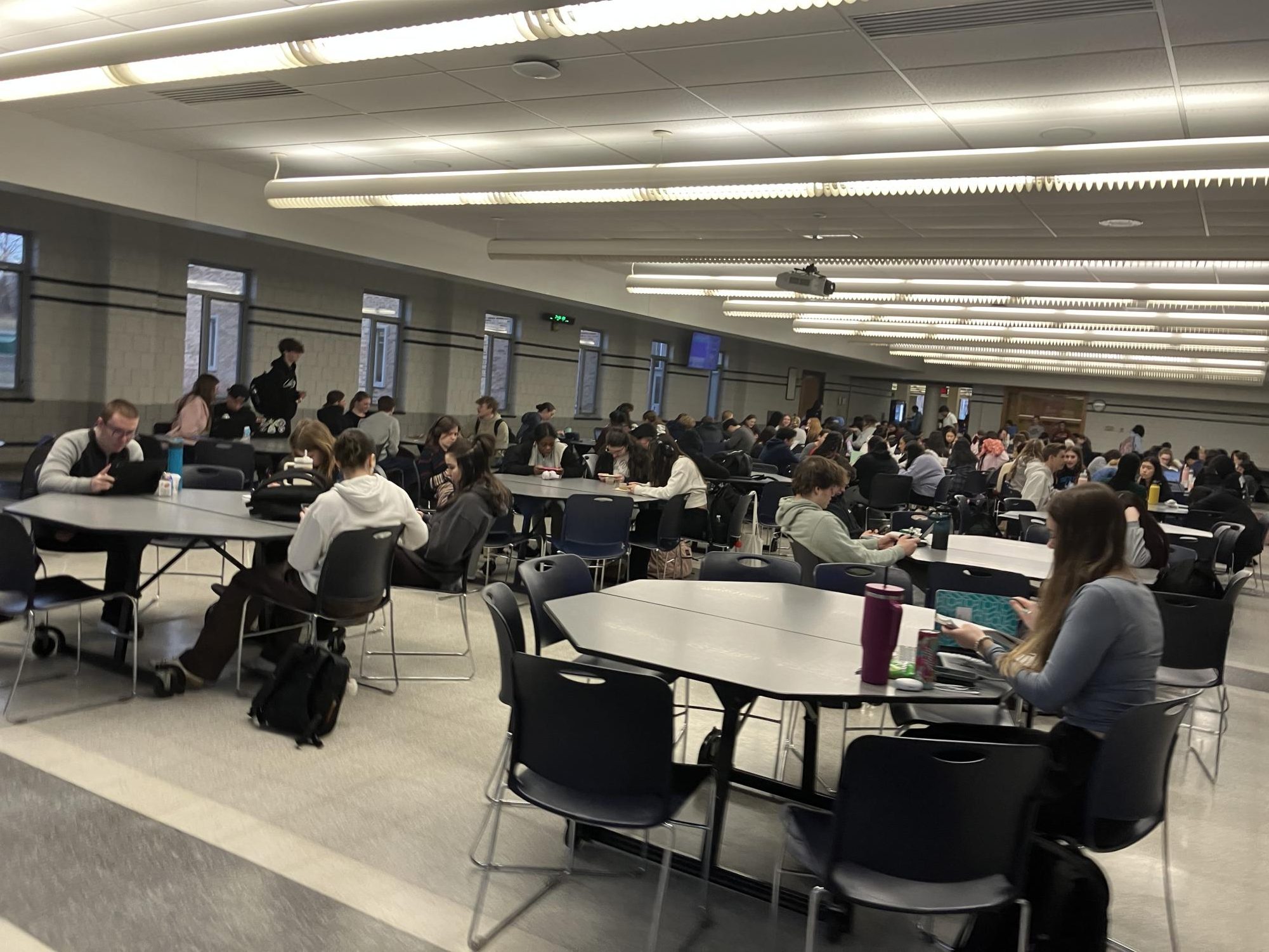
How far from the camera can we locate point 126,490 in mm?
4562

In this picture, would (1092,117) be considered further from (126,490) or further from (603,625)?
(126,490)

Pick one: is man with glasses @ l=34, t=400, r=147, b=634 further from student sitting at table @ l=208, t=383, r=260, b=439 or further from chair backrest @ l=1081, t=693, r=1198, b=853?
student sitting at table @ l=208, t=383, r=260, b=439

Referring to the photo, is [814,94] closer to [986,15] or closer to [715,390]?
[986,15]

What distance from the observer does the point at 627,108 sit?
5.52 metres

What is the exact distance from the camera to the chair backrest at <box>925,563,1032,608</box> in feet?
13.1

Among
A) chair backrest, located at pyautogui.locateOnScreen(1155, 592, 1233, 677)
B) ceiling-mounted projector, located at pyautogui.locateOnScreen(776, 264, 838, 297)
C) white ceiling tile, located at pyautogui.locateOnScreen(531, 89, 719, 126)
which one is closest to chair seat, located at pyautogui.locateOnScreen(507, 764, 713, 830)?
chair backrest, located at pyautogui.locateOnScreen(1155, 592, 1233, 677)

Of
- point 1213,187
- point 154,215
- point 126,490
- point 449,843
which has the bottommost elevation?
point 449,843

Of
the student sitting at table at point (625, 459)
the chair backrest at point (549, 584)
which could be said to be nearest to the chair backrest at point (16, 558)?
the chair backrest at point (549, 584)

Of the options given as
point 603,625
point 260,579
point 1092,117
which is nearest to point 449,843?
point 603,625

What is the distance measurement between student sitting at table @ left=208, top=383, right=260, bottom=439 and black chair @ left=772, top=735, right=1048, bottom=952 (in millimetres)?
7815

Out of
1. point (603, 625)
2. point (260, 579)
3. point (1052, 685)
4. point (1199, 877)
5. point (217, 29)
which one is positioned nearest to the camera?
point (1052, 685)

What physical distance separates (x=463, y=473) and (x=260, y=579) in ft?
3.81

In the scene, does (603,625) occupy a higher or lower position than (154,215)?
lower

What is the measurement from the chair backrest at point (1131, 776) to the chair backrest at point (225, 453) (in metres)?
6.37
